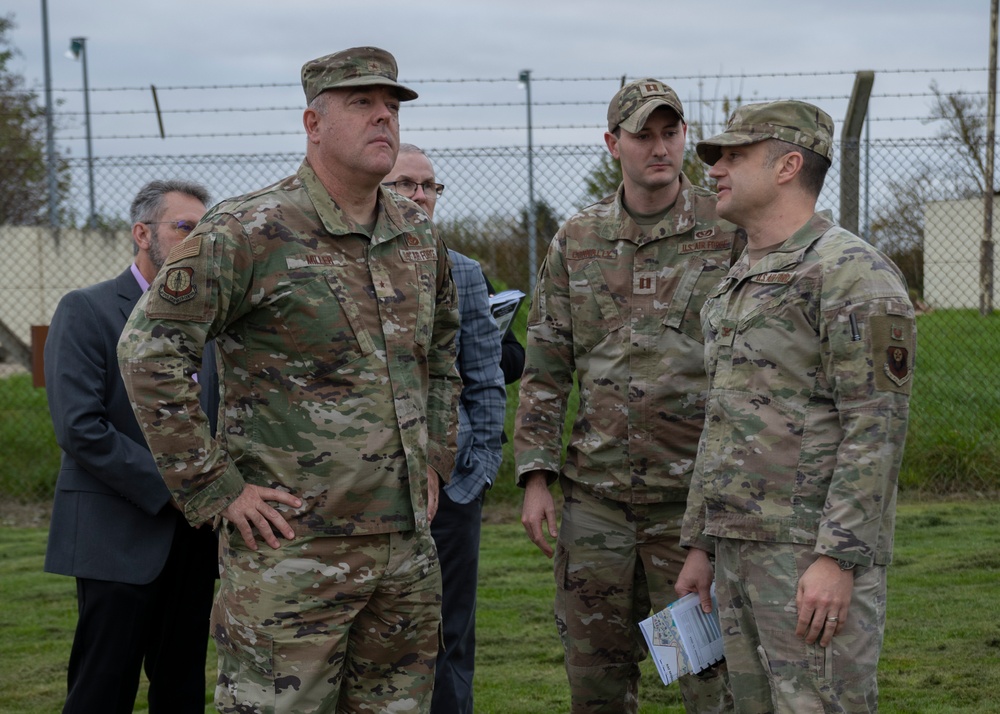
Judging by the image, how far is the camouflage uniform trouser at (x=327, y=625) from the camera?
2631mm

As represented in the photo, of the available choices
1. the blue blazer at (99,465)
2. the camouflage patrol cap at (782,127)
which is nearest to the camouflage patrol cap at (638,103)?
the camouflage patrol cap at (782,127)

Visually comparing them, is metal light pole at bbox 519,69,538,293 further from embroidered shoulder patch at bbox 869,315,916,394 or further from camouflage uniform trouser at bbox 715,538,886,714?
embroidered shoulder patch at bbox 869,315,916,394

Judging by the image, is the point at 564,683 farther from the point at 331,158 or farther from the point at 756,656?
the point at 331,158

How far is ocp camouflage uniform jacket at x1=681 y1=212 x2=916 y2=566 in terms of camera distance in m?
2.47

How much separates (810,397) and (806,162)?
2.00ft

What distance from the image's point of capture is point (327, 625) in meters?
2.68

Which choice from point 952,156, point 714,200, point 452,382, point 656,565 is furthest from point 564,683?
point 952,156

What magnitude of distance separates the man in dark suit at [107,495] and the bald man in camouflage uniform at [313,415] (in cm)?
76

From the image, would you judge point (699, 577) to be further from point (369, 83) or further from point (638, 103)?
point (369, 83)

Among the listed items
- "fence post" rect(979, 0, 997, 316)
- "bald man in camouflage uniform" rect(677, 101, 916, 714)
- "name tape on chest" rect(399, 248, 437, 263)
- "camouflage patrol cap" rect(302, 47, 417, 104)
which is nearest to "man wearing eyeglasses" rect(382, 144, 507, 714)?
"name tape on chest" rect(399, 248, 437, 263)

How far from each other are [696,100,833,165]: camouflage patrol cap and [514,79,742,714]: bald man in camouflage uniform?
536 mm

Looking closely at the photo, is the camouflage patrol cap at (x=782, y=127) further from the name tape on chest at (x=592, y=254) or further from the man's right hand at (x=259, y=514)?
the man's right hand at (x=259, y=514)

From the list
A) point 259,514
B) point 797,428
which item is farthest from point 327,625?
point 797,428

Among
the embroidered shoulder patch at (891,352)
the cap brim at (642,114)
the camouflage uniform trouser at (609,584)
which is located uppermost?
the cap brim at (642,114)
